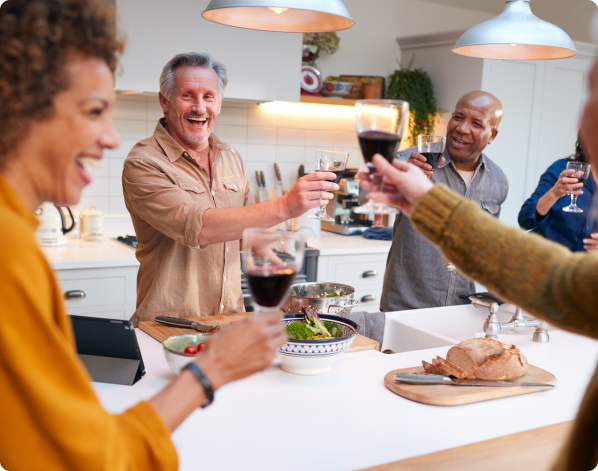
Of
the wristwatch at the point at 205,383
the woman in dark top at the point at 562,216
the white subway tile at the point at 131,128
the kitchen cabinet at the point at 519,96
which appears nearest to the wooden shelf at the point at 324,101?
the kitchen cabinet at the point at 519,96

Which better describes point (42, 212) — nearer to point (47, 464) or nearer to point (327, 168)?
point (327, 168)

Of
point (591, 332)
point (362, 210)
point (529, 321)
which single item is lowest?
point (529, 321)

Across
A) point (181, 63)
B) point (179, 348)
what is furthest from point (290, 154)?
point (179, 348)

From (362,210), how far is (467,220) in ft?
0.64

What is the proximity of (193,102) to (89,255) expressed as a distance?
1.18m

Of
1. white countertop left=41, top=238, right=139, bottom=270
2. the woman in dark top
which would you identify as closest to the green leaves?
the woman in dark top

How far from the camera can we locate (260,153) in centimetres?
415

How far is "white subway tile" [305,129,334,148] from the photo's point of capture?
14.2 feet

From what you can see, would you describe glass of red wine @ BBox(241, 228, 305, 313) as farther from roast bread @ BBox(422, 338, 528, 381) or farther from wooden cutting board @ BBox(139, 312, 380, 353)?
wooden cutting board @ BBox(139, 312, 380, 353)

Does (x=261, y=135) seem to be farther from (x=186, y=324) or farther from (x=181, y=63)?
(x=186, y=324)

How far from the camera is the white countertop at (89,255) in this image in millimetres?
2812

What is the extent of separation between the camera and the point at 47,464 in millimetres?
739

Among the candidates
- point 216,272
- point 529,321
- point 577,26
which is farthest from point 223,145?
point 577,26

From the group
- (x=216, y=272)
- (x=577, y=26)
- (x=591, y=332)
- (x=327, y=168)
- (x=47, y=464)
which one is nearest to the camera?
(x=47, y=464)
